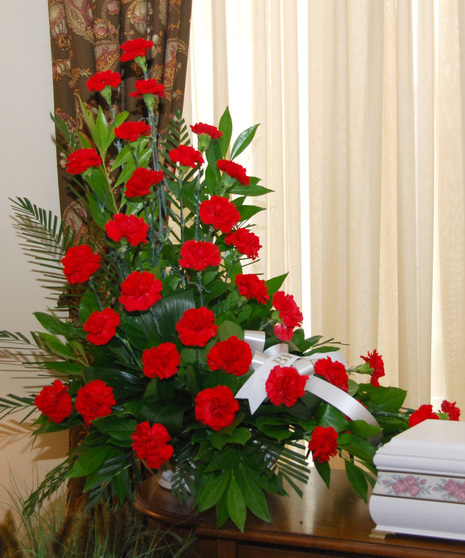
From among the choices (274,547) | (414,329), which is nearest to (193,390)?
(274,547)

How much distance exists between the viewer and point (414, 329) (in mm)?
1640

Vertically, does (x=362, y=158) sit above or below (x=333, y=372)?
above

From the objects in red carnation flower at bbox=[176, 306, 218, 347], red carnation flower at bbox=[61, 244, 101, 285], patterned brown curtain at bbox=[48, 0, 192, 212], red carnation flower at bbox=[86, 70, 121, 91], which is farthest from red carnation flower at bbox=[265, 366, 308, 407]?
patterned brown curtain at bbox=[48, 0, 192, 212]

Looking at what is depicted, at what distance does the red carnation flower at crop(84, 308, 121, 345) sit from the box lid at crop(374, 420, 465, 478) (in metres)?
0.40

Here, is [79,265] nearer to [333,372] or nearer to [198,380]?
[198,380]

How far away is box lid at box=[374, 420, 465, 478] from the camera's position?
764 mm

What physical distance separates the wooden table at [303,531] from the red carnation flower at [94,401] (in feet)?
0.49

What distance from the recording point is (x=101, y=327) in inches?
37.4

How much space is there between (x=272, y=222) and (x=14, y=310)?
0.70 metres

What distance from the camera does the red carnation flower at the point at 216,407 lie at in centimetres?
85

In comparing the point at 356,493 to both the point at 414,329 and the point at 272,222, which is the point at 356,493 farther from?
the point at 272,222

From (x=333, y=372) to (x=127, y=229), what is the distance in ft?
1.20

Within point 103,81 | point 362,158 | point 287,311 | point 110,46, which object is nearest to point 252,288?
point 287,311

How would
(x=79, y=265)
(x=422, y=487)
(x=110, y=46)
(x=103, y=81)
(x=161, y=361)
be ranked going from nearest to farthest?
(x=422, y=487), (x=161, y=361), (x=79, y=265), (x=103, y=81), (x=110, y=46)
